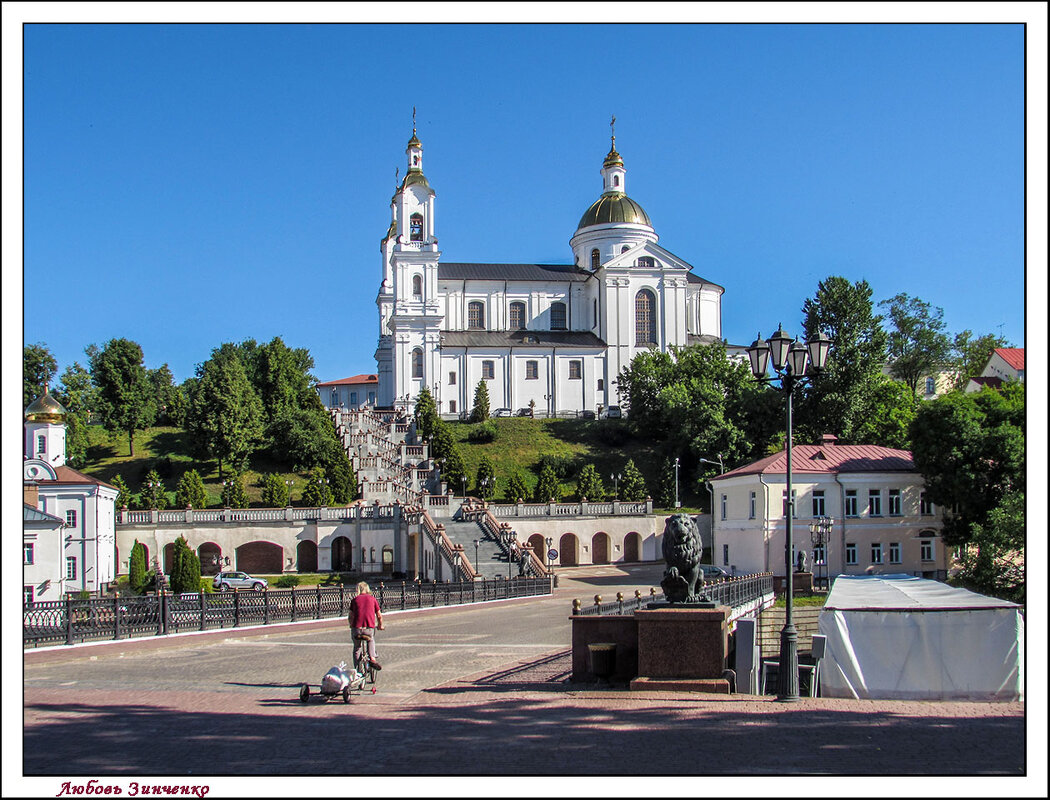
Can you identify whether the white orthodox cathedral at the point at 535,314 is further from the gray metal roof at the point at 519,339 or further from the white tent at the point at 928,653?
the white tent at the point at 928,653

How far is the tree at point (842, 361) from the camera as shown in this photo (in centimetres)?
6656

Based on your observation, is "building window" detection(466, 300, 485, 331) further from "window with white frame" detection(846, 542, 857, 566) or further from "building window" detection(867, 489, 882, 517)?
"window with white frame" detection(846, 542, 857, 566)

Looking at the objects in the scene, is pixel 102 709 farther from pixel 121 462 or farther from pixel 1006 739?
pixel 121 462

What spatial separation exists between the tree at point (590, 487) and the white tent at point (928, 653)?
43.6 metres

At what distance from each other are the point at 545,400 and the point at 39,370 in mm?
43825

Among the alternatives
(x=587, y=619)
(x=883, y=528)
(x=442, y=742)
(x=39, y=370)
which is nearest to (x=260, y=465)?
(x=39, y=370)

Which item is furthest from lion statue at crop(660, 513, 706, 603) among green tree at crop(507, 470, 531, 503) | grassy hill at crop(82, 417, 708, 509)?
grassy hill at crop(82, 417, 708, 509)

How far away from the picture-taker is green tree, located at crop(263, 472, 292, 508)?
2347 inches

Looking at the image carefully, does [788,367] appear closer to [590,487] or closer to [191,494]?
[590,487]

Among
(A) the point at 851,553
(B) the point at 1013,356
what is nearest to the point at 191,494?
(A) the point at 851,553

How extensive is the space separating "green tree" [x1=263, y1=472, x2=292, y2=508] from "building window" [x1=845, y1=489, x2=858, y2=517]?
31591 mm

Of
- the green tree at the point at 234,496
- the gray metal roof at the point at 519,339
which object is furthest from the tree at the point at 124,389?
the gray metal roof at the point at 519,339

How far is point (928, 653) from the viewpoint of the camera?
18625 mm

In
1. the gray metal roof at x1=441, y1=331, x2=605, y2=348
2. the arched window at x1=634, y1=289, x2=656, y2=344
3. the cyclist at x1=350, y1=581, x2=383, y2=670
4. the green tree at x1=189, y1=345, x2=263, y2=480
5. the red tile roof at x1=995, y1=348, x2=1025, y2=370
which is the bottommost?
the cyclist at x1=350, y1=581, x2=383, y2=670
